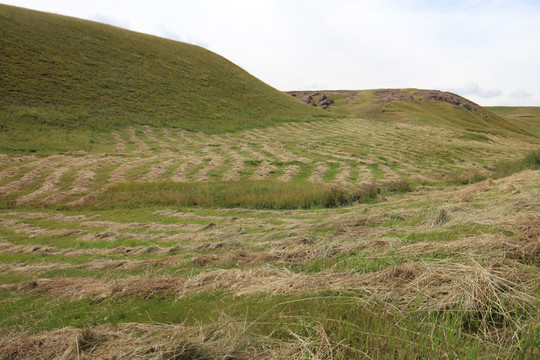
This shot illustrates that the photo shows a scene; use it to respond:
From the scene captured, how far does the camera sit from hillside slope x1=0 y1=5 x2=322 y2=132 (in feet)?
109

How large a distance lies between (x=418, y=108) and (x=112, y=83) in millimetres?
57491

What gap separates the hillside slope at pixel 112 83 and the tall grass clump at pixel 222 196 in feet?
66.1

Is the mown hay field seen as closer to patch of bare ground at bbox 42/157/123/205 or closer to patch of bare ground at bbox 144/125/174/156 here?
patch of bare ground at bbox 42/157/123/205

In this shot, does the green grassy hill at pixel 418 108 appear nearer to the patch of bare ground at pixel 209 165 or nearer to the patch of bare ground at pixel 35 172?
the patch of bare ground at pixel 209 165

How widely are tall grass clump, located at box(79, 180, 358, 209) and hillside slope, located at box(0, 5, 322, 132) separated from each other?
20.2 m

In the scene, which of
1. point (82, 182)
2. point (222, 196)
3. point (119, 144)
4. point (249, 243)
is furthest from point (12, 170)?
point (249, 243)

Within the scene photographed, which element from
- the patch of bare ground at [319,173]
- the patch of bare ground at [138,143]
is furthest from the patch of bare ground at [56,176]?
the patch of bare ground at [319,173]

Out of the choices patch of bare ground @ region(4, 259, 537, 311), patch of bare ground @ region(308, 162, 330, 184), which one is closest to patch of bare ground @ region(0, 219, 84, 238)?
patch of bare ground @ region(4, 259, 537, 311)

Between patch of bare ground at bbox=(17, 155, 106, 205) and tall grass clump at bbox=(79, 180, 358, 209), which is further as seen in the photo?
patch of bare ground at bbox=(17, 155, 106, 205)

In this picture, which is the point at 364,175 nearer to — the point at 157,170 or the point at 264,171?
the point at 264,171

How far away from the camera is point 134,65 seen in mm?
48500

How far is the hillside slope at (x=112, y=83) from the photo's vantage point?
109 feet

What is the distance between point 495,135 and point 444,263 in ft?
182

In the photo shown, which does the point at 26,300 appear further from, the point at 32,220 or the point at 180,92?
the point at 180,92
